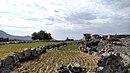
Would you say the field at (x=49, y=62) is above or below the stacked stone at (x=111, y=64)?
below

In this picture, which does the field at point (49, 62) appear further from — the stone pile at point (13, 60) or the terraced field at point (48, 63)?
the stone pile at point (13, 60)

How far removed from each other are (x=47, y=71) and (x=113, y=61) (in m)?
10.1

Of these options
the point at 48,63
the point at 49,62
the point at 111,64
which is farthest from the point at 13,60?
the point at 111,64

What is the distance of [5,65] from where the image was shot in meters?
29.8

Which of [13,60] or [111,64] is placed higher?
[111,64]

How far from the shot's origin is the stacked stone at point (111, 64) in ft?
56.8

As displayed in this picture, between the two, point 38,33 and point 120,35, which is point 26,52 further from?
point 38,33

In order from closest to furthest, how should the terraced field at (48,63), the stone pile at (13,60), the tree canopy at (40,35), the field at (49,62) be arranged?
the terraced field at (48,63)
the field at (49,62)
the stone pile at (13,60)
the tree canopy at (40,35)

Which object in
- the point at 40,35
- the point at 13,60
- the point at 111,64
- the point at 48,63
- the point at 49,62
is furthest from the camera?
→ the point at 40,35

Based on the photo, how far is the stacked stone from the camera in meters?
17.3

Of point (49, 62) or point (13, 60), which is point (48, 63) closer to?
point (49, 62)

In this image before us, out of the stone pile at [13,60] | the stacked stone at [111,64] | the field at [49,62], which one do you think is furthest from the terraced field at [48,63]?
the stacked stone at [111,64]

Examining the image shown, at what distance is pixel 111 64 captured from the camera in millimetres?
17969

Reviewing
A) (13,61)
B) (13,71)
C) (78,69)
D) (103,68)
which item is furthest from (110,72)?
(13,61)
